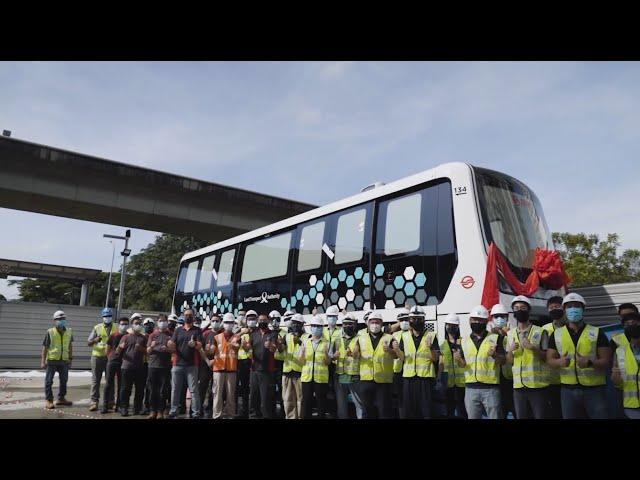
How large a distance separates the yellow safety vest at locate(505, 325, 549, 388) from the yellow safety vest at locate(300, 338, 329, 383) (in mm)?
2852

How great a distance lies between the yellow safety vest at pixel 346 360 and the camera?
7133mm

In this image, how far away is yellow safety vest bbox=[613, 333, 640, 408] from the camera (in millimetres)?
4730

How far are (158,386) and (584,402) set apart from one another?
6.85 meters

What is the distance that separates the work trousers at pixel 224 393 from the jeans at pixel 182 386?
40 cm

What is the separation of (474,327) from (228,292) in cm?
727

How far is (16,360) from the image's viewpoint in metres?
20.6

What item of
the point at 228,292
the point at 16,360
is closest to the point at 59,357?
the point at 228,292

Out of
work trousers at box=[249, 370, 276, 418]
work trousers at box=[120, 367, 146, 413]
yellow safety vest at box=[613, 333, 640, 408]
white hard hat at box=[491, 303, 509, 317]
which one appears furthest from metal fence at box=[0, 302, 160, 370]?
yellow safety vest at box=[613, 333, 640, 408]

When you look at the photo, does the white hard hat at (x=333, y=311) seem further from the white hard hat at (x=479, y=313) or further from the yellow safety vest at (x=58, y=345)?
the yellow safety vest at (x=58, y=345)

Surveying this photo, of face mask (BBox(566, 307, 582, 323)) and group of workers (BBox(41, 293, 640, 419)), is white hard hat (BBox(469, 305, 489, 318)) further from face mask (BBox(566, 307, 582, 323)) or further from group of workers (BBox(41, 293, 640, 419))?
face mask (BBox(566, 307, 582, 323))

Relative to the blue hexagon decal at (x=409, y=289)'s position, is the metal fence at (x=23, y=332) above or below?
below

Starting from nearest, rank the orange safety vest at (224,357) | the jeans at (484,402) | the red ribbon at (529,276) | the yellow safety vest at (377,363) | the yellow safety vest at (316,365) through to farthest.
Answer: the jeans at (484,402)
the red ribbon at (529,276)
the yellow safety vest at (377,363)
the yellow safety vest at (316,365)
the orange safety vest at (224,357)

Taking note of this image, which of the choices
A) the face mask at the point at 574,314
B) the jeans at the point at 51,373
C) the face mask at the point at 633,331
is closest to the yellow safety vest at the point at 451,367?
the face mask at the point at 574,314

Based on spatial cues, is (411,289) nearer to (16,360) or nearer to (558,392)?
(558,392)
